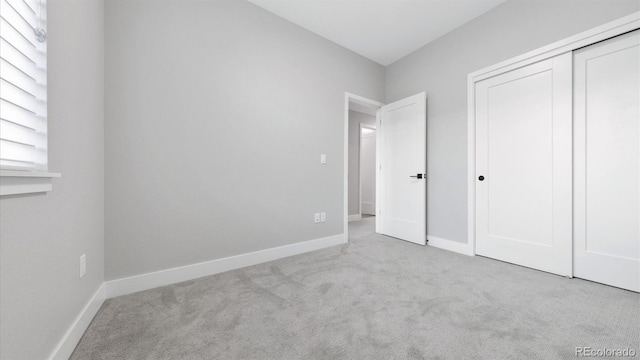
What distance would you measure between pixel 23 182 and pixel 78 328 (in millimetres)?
949

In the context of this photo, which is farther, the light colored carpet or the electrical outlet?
the electrical outlet

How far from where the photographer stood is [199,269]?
2.17m

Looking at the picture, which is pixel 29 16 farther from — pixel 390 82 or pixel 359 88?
pixel 390 82

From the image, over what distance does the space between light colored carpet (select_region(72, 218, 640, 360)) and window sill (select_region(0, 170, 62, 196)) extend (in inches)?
35.9

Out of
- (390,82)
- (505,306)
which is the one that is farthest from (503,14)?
(505,306)

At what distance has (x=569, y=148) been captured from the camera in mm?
2133

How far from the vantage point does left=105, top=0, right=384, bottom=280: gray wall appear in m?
1.87

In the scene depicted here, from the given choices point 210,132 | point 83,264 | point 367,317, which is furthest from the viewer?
point 210,132

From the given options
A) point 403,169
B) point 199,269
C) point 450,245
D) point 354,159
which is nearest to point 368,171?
point 354,159

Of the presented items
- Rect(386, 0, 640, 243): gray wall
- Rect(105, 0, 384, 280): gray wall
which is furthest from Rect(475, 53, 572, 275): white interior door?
Rect(105, 0, 384, 280): gray wall

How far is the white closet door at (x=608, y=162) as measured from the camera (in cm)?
185

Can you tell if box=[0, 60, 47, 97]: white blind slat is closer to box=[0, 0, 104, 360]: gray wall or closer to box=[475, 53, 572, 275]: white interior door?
box=[0, 0, 104, 360]: gray wall

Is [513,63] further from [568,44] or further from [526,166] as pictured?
[526,166]

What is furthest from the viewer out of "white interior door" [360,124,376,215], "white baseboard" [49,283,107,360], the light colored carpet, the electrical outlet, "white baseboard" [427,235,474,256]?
"white interior door" [360,124,376,215]
